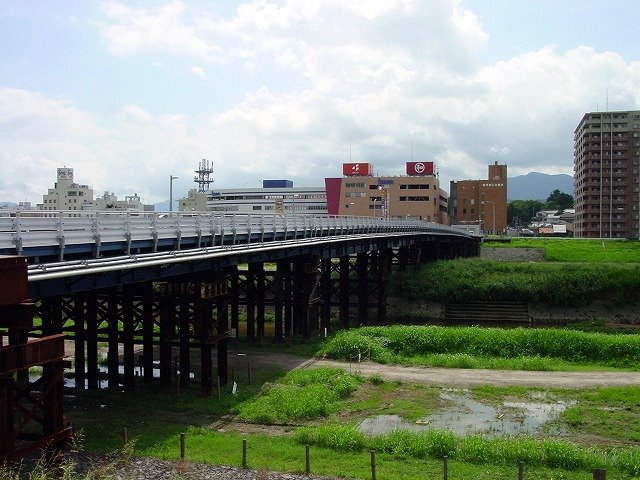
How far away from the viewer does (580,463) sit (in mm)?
19453

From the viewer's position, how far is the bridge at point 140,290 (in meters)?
16.3

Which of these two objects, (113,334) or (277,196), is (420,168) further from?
(113,334)

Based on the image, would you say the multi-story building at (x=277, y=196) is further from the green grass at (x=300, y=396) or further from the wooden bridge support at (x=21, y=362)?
the wooden bridge support at (x=21, y=362)

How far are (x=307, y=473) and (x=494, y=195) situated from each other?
513 ft

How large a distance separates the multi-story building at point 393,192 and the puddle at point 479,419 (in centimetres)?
10126

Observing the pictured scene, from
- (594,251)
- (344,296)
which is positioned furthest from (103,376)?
(594,251)

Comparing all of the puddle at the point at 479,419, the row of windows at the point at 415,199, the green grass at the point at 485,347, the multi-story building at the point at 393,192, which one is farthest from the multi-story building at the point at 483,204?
the puddle at the point at 479,419

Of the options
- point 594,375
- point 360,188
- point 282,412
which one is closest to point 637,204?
point 360,188

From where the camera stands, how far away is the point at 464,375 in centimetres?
3272

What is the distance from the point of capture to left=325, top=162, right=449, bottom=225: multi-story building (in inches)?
5207

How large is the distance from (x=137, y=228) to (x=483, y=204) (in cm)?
15522

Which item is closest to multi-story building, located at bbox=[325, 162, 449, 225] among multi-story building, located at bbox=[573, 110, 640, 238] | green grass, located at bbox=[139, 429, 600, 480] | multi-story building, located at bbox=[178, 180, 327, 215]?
multi-story building, located at bbox=[178, 180, 327, 215]

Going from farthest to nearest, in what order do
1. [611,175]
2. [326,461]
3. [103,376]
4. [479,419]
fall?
[611,175] < [103,376] < [479,419] < [326,461]

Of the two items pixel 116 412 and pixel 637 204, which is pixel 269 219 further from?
pixel 637 204
